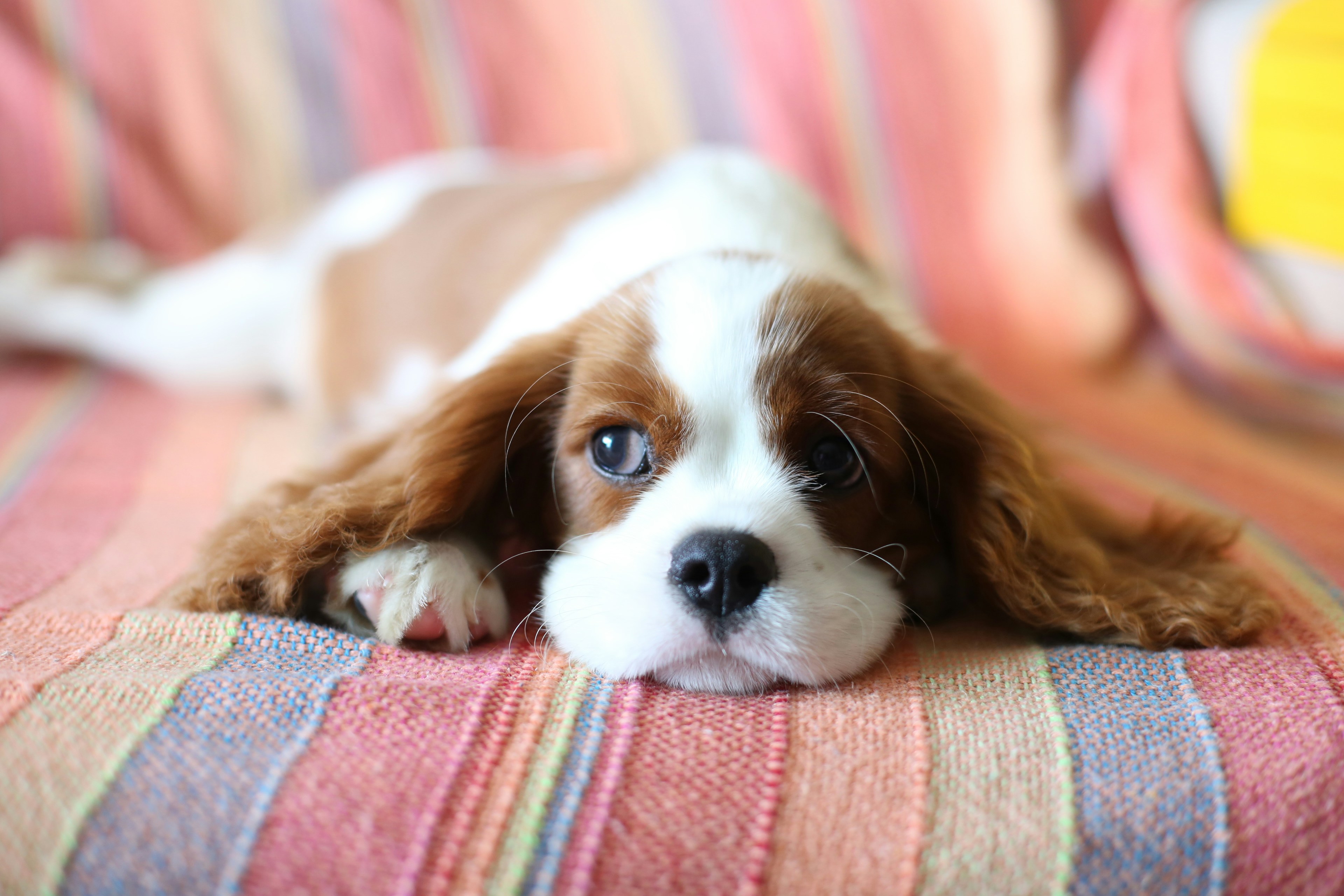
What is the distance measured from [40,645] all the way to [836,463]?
106 cm

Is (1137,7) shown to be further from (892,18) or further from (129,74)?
(129,74)

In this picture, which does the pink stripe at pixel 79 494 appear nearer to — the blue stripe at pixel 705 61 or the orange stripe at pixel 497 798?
the orange stripe at pixel 497 798

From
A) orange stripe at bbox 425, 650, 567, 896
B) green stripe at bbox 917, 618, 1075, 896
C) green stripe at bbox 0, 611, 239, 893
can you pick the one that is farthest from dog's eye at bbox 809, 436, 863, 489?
green stripe at bbox 0, 611, 239, 893

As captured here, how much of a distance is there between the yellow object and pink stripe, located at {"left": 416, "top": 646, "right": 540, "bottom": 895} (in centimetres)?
214

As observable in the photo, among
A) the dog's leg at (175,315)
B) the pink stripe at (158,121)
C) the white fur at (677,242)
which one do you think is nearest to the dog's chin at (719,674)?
the white fur at (677,242)

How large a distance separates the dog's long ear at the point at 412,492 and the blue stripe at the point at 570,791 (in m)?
0.43

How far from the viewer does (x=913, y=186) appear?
341 cm

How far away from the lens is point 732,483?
1460 millimetres

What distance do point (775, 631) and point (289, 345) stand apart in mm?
2261

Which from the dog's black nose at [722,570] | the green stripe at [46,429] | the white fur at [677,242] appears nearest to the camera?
the dog's black nose at [722,570]

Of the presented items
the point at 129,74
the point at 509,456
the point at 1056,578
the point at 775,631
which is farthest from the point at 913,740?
the point at 129,74

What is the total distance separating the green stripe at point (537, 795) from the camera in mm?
969

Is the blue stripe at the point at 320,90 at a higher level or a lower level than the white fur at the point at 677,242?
higher

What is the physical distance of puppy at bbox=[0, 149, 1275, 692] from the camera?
134 centimetres
